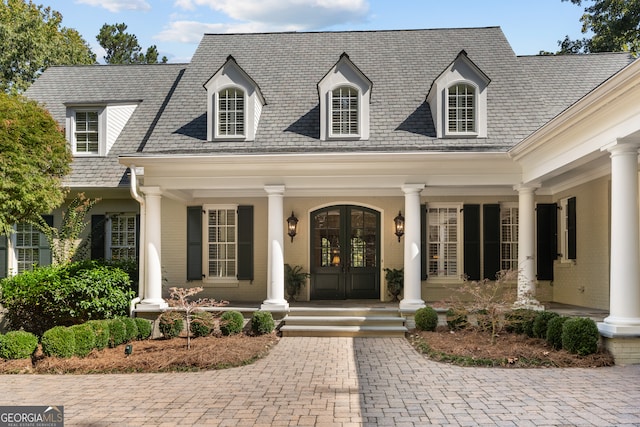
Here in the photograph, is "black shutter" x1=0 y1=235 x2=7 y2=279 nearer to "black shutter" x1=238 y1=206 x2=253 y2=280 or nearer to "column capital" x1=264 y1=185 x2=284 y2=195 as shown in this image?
"black shutter" x1=238 y1=206 x2=253 y2=280

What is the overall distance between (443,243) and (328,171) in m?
4.14

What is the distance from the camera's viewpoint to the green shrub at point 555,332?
971 cm

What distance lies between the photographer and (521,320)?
36.0 feet

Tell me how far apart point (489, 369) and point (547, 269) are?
670cm

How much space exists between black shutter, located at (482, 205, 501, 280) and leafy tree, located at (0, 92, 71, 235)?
1038cm

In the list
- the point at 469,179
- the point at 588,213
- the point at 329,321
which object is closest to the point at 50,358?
the point at 329,321

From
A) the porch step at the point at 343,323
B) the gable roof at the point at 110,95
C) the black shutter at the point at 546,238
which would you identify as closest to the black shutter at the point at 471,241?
the black shutter at the point at 546,238

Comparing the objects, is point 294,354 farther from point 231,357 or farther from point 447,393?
point 447,393

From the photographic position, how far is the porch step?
12.1 m

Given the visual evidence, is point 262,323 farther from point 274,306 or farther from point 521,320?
point 521,320

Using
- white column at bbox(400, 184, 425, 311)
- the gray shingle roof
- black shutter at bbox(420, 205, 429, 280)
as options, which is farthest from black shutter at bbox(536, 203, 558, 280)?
white column at bbox(400, 184, 425, 311)

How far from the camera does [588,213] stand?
513 inches

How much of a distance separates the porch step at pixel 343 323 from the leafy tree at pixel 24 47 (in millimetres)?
18439

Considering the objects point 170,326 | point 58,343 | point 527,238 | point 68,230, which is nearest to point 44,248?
point 68,230
